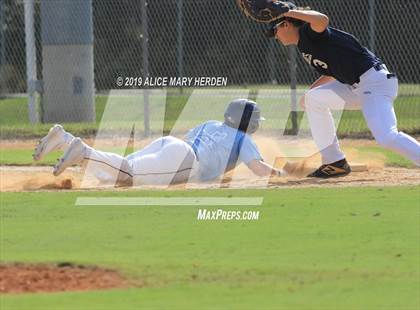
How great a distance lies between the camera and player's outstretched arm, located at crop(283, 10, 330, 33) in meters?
10.9

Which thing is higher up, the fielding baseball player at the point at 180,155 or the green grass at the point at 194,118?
the fielding baseball player at the point at 180,155

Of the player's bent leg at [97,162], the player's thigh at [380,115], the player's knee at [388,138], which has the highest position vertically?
the player's thigh at [380,115]

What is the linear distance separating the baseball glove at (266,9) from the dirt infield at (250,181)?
1993 millimetres

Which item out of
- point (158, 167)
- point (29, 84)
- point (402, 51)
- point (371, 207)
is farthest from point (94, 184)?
point (402, 51)

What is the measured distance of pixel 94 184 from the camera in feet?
41.0

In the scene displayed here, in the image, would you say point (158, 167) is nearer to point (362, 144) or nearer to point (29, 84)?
point (362, 144)

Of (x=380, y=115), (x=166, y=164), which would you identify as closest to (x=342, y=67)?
(x=380, y=115)

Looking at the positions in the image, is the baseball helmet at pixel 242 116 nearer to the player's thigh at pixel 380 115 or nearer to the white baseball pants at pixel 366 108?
the white baseball pants at pixel 366 108

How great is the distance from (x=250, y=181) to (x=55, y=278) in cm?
524

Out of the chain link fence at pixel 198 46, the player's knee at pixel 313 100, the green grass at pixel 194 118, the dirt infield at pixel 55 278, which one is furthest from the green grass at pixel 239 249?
the chain link fence at pixel 198 46

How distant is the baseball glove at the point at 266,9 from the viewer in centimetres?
1098

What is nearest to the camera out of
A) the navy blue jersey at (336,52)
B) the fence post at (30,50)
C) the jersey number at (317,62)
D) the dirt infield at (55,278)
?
the dirt infield at (55,278)

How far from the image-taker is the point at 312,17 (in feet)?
36.1

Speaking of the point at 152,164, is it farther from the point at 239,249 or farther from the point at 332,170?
the point at 239,249
